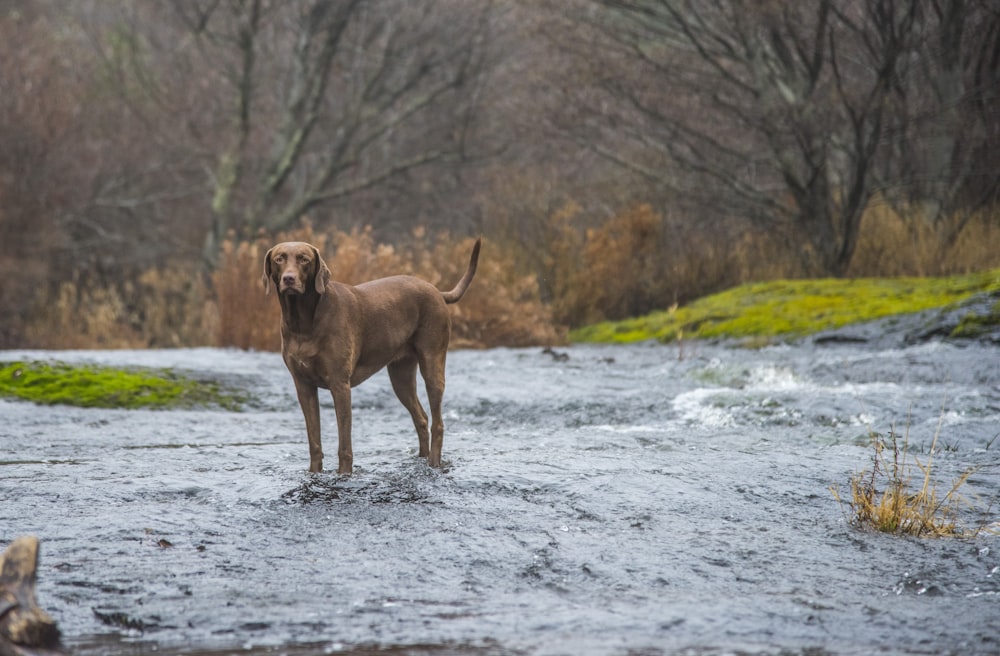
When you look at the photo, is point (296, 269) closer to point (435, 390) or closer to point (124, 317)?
point (435, 390)

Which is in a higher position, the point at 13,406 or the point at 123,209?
the point at 123,209

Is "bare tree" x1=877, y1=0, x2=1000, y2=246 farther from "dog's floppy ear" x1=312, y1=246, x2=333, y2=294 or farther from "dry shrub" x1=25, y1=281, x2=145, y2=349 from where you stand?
"dry shrub" x1=25, y1=281, x2=145, y2=349

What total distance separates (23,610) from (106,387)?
5.62 metres

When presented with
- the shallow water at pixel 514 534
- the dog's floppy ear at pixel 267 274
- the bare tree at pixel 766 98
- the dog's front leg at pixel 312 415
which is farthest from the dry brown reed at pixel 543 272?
the dog's floppy ear at pixel 267 274

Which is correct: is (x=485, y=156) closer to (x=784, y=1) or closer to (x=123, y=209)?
(x=123, y=209)

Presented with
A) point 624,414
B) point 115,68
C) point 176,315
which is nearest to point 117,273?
point 176,315

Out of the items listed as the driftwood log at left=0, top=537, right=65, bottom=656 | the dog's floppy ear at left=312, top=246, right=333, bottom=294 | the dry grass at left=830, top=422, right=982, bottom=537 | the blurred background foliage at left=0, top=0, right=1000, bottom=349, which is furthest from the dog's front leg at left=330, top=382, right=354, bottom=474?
the blurred background foliage at left=0, top=0, right=1000, bottom=349

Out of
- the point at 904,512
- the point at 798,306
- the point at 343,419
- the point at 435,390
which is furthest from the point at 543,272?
the point at 904,512

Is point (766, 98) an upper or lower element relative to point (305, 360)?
upper

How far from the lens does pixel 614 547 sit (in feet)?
13.5

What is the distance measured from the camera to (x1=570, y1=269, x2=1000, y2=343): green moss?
10188mm

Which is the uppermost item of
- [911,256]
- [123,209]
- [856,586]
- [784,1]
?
[784,1]

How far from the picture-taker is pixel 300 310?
15.0 feet

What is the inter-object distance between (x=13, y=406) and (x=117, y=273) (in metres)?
13.3
